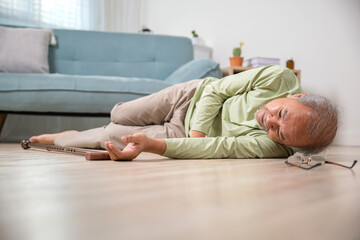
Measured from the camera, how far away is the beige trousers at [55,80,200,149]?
1794 mm

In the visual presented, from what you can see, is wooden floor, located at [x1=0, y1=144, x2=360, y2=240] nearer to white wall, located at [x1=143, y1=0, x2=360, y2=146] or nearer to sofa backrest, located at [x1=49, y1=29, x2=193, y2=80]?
sofa backrest, located at [x1=49, y1=29, x2=193, y2=80]

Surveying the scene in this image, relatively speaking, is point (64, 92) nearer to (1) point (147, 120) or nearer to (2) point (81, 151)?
(1) point (147, 120)

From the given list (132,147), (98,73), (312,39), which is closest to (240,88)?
(132,147)

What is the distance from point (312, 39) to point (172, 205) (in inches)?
128

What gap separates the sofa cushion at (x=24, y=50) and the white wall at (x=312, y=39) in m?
1.82

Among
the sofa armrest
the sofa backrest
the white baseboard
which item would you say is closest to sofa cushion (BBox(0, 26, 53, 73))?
the sofa backrest

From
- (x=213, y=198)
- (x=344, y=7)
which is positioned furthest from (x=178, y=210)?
(x=344, y=7)

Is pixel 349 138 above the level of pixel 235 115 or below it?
below

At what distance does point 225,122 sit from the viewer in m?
1.67

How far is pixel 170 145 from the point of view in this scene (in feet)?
Result: 4.45

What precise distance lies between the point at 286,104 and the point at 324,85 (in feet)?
7.67

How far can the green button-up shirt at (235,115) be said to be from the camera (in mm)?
1441

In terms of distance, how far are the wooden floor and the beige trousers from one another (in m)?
0.78

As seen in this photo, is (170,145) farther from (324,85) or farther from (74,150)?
(324,85)
